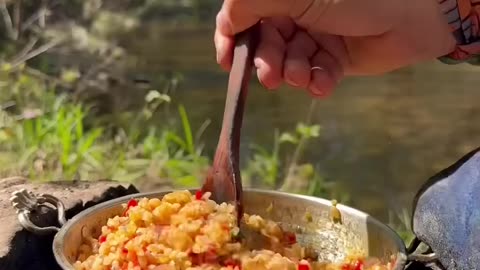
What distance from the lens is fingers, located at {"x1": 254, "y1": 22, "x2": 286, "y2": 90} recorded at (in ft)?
4.40

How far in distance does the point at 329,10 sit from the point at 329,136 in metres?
2.16

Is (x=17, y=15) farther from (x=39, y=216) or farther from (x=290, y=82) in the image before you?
(x=290, y=82)

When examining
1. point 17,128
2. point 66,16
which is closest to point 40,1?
point 66,16

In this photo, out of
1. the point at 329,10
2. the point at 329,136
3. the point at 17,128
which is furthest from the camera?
the point at 329,136

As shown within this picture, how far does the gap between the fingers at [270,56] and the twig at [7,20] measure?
2.23 meters

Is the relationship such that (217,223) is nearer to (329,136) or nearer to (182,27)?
(329,136)

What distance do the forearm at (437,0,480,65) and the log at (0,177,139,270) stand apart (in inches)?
25.2

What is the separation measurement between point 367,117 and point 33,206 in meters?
2.46

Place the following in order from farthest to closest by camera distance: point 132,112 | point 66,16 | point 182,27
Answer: point 182,27 → point 66,16 → point 132,112

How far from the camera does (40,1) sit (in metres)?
3.54

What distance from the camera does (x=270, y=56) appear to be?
1354mm

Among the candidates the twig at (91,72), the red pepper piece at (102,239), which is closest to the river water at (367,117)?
the twig at (91,72)

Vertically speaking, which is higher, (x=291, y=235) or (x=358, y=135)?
(x=291, y=235)

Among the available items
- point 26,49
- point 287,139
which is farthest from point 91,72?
point 287,139
